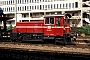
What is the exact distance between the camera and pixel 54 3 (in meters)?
75.8

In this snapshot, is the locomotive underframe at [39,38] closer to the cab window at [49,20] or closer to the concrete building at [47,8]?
the cab window at [49,20]

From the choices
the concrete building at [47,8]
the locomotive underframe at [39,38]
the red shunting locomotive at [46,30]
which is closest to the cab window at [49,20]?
the red shunting locomotive at [46,30]

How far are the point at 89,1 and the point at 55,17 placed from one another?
4636 centimetres

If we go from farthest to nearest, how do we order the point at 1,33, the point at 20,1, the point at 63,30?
the point at 20,1, the point at 1,33, the point at 63,30

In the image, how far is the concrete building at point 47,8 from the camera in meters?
71.8

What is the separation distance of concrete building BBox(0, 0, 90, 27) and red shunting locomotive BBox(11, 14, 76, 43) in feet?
130

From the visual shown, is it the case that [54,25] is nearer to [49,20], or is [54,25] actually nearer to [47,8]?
[49,20]

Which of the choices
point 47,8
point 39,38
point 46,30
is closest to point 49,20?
point 46,30

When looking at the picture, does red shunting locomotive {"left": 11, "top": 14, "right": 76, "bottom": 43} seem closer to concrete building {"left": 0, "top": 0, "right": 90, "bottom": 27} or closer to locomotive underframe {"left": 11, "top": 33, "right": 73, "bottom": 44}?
A: locomotive underframe {"left": 11, "top": 33, "right": 73, "bottom": 44}

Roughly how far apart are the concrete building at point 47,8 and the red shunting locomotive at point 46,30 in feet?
130

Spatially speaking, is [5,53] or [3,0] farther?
[3,0]

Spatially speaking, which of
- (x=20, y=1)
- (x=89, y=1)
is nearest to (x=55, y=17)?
(x=89, y=1)

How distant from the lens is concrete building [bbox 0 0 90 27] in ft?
235

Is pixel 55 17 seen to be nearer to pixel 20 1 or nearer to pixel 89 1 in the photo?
pixel 89 1
